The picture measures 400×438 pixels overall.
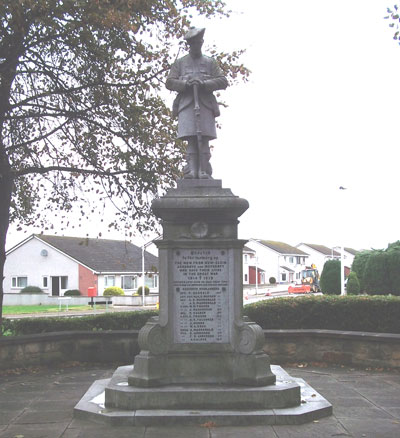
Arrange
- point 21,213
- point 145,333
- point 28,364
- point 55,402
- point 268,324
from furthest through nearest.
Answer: point 21,213 → point 268,324 → point 28,364 → point 55,402 → point 145,333

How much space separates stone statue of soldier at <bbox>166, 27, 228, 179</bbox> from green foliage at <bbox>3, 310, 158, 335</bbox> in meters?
5.85

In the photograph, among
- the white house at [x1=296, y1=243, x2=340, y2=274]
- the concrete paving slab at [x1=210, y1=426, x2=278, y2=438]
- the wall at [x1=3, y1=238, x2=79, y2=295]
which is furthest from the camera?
the white house at [x1=296, y1=243, x2=340, y2=274]

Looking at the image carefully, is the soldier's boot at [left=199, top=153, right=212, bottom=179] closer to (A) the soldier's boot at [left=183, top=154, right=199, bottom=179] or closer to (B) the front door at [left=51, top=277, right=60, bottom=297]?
(A) the soldier's boot at [left=183, top=154, right=199, bottom=179]

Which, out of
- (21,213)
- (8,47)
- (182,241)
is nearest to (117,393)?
(182,241)

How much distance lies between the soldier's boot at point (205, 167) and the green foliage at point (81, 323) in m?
5.78

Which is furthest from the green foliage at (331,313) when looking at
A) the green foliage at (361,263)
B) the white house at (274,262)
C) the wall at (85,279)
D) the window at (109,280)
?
the white house at (274,262)

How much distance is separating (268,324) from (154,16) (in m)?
7.64

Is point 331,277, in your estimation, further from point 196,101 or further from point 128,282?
point 196,101

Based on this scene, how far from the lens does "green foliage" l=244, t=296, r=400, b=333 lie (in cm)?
1263

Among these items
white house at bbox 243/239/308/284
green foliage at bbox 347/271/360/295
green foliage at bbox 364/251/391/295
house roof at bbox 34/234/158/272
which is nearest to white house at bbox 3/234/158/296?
house roof at bbox 34/234/158/272

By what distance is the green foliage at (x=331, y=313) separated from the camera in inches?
497

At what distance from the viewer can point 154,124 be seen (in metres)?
14.5

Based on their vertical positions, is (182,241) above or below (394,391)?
above

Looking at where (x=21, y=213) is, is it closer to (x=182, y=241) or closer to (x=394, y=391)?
(x=182, y=241)
